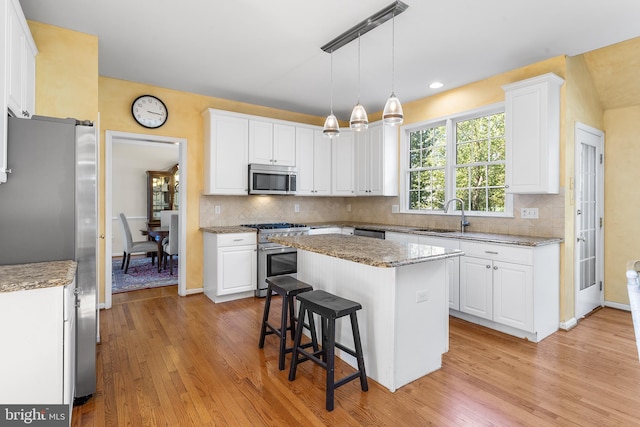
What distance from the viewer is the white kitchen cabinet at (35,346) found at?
148 cm

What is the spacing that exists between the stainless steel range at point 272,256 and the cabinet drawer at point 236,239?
101 mm

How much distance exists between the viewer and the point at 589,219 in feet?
12.2

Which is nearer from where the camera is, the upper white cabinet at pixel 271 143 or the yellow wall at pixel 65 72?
the yellow wall at pixel 65 72

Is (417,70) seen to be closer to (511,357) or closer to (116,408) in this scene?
(511,357)

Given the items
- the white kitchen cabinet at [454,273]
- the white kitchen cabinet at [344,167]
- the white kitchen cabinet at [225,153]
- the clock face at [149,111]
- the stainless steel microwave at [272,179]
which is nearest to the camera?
the white kitchen cabinet at [454,273]

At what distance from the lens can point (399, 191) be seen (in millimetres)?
5023

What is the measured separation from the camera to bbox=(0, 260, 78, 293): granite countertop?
1486 millimetres

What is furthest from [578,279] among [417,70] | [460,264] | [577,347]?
[417,70]

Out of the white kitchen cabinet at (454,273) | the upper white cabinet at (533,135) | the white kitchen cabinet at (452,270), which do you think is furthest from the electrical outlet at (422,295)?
the upper white cabinet at (533,135)

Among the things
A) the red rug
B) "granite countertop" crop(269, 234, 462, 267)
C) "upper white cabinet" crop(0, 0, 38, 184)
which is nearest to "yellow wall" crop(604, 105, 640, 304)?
"granite countertop" crop(269, 234, 462, 267)

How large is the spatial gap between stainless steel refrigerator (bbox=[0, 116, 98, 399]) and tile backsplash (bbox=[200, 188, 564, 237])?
2515 millimetres

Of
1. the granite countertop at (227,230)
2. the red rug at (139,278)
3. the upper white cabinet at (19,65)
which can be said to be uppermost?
the upper white cabinet at (19,65)

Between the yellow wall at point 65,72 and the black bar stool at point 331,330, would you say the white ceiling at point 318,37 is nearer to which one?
the yellow wall at point 65,72

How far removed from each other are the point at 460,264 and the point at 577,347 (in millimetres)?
1140
